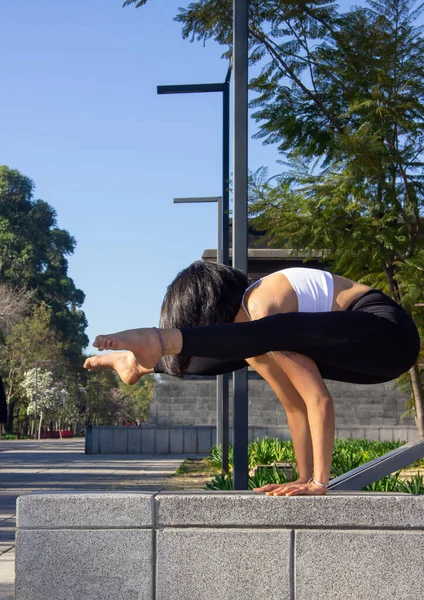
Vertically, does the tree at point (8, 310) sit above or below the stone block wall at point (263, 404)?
above

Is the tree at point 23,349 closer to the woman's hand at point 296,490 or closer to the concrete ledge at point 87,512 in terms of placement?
the concrete ledge at point 87,512

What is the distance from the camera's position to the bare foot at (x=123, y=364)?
4.53 metres

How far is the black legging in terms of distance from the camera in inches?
149

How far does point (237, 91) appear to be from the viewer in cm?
662

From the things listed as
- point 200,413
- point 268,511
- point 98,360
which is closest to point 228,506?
point 268,511

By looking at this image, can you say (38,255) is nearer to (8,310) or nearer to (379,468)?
(8,310)

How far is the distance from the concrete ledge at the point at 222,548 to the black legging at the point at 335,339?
2.02ft

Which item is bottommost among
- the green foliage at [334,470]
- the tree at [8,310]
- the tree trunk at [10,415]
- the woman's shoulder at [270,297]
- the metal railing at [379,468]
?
the tree trunk at [10,415]

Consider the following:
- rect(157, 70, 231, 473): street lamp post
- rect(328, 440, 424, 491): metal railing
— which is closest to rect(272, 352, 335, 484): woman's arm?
rect(328, 440, 424, 491): metal railing

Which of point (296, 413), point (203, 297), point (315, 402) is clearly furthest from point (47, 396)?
point (315, 402)

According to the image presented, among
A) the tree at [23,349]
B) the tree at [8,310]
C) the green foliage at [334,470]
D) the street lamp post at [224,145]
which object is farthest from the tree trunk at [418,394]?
the tree at [23,349]

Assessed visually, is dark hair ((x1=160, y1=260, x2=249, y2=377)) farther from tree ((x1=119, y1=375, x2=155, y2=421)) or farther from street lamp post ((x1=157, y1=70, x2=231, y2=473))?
tree ((x1=119, y1=375, x2=155, y2=421))

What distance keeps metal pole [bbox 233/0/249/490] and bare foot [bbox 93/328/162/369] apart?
2103 mm

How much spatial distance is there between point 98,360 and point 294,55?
8.91 meters
